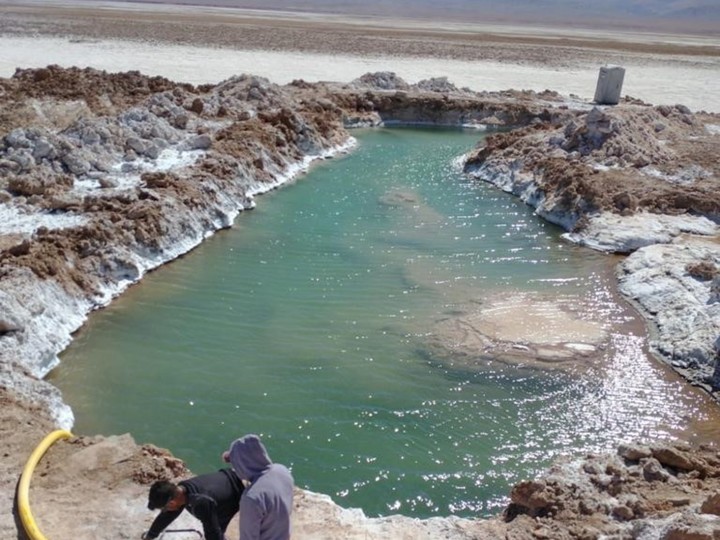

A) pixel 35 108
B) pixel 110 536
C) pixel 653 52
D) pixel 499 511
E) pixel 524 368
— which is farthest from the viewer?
pixel 653 52

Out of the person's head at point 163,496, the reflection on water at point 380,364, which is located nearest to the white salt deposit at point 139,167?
the reflection on water at point 380,364

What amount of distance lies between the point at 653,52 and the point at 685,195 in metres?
51.3

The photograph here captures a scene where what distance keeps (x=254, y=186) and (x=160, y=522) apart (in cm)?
1291

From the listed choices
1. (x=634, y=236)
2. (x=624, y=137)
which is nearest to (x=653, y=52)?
(x=624, y=137)

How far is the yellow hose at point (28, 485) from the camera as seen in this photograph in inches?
255

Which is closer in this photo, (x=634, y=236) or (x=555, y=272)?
(x=555, y=272)

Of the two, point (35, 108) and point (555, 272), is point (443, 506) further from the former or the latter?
point (35, 108)

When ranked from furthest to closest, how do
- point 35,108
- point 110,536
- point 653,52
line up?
point 653,52 < point 35,108 < point 110,536

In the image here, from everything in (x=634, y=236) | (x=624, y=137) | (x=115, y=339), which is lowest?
(x=115, y=339)

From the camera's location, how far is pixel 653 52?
63.2 m

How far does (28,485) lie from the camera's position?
7016mm

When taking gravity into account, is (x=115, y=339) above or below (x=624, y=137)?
below

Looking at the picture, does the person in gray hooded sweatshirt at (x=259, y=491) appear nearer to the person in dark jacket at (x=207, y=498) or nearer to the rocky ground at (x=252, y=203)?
the person in dark jacket at (x=207, y=498)

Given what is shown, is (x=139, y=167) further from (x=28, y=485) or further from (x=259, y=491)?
(x=259, y=491)
